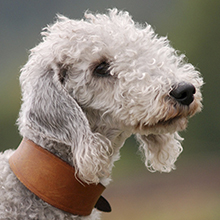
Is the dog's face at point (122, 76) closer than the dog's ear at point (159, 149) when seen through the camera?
Yes

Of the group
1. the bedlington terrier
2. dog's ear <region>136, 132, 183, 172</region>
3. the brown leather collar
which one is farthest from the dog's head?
dog's ear <region>136, 132, 183, 172</region>

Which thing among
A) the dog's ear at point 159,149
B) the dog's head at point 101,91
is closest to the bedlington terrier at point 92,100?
the dog's head at point 101,91

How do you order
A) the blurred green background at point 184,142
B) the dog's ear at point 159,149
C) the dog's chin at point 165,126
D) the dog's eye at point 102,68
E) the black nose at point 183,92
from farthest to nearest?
the blurred green background at point 184,142
the dog's ear at point 159,149
the dog's eye at point 102,68
the dog's chin at point 165,126
the black nose at point 183,92

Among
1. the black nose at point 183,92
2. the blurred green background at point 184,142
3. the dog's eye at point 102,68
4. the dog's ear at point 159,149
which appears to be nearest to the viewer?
the black nose at point 183,92

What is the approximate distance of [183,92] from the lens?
2.52 m

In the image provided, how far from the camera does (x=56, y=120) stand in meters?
A: 2.64

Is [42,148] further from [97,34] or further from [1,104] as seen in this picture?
[1,104]

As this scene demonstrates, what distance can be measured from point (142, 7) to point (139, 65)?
8.67m

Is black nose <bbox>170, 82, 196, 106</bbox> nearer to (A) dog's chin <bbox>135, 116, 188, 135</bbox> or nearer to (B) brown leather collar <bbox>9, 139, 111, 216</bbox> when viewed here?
(A) dog's chin <bbox>135, 116, 188, 135</bbox>

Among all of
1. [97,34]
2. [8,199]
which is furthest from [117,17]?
[8,199]

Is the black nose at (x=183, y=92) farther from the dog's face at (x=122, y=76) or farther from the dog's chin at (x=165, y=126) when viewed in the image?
the dog's chin at (x=165, y=126)

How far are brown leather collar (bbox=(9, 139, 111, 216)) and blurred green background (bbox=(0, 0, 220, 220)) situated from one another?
212 inches

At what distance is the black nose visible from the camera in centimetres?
252

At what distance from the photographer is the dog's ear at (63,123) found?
257cm
